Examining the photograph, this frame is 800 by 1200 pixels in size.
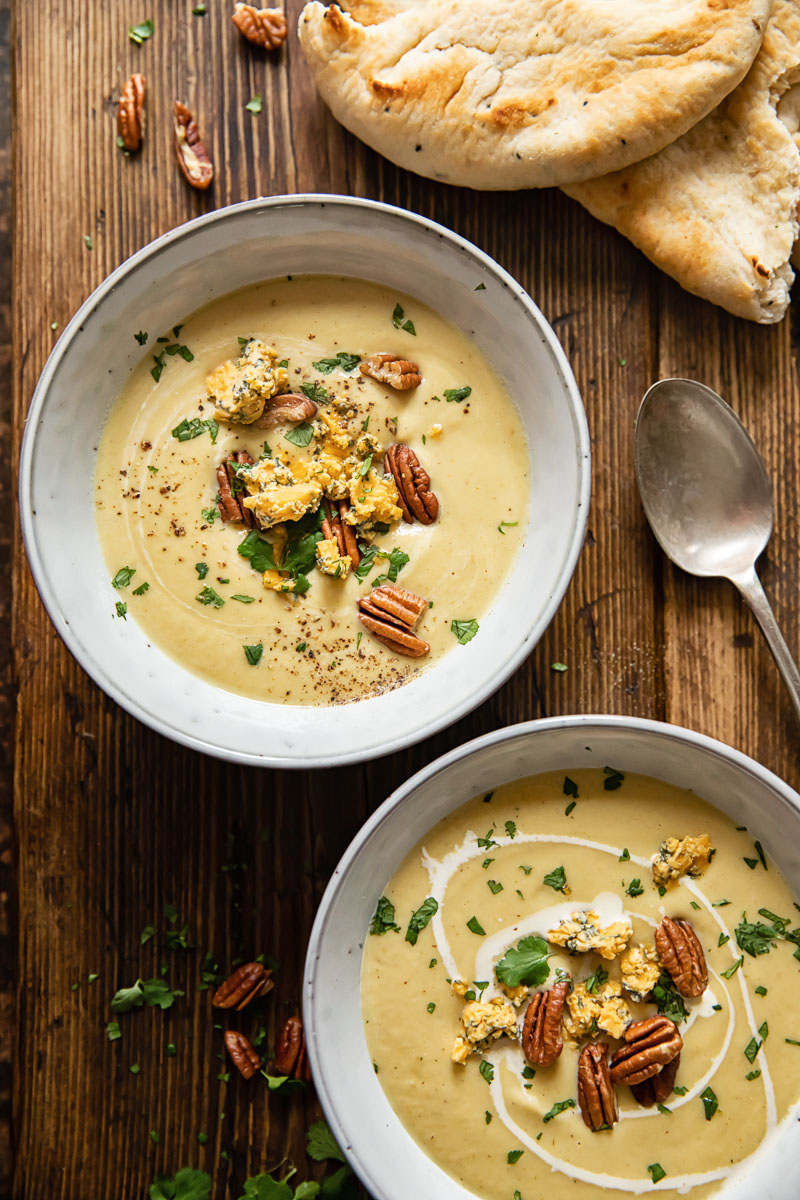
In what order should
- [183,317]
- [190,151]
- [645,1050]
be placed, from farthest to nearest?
[190,151], [183,317], [645,1050]

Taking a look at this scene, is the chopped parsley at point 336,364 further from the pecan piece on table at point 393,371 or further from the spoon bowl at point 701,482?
the spoon bowl at point 701,482

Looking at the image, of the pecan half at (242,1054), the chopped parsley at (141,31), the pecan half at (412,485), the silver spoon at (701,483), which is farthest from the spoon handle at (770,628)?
the chopped parsley at (141,31)

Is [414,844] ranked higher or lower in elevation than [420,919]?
higher

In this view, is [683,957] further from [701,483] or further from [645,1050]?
[701,483]

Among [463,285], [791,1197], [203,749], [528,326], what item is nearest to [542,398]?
[528,326]

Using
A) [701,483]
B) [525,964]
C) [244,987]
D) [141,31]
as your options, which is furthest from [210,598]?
[141,31]

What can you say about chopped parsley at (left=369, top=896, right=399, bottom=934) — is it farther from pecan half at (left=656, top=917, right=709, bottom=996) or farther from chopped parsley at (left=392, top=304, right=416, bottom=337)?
chopped parsley at (left=392, top=304, right=416, bottom=337)
